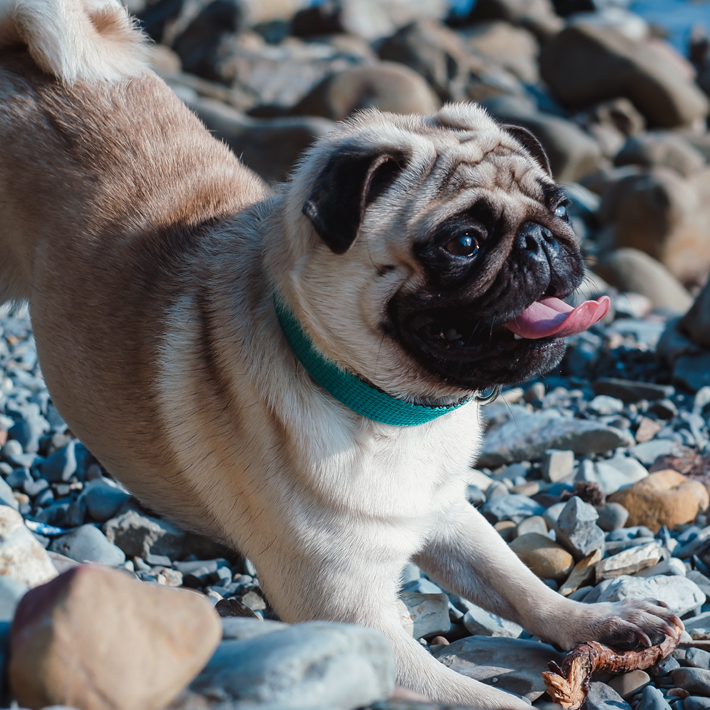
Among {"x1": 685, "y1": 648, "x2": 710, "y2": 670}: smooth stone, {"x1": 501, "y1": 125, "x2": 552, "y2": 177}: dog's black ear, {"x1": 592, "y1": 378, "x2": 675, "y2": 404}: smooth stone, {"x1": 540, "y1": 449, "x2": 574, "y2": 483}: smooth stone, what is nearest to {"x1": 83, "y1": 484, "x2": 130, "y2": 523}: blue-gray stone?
{"x1": 540, "y1": 449, "x2": 574, "y2": 483}: smooth stone

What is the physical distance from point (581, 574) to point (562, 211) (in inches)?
61.6

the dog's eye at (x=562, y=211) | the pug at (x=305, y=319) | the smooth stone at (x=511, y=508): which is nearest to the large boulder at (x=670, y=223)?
the smooth stone at (x=511, y=508)

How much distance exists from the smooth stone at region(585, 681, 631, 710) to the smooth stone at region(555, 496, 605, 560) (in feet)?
2.60

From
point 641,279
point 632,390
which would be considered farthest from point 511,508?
point 641,279

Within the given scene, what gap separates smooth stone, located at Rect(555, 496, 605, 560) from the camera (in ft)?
11.5

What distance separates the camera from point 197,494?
320 cm

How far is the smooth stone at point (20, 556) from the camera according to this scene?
2.04 metres

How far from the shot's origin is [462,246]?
2578mm

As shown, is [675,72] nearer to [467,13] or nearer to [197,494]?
[467,13]

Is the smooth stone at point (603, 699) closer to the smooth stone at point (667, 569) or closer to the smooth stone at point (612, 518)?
the smooth stone at point (667, 569)

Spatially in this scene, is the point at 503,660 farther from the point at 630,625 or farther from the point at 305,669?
the point at 305,669

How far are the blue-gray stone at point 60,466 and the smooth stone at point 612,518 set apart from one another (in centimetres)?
262

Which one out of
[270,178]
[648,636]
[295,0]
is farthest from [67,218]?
[295,0]

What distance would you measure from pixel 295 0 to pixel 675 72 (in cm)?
1042
